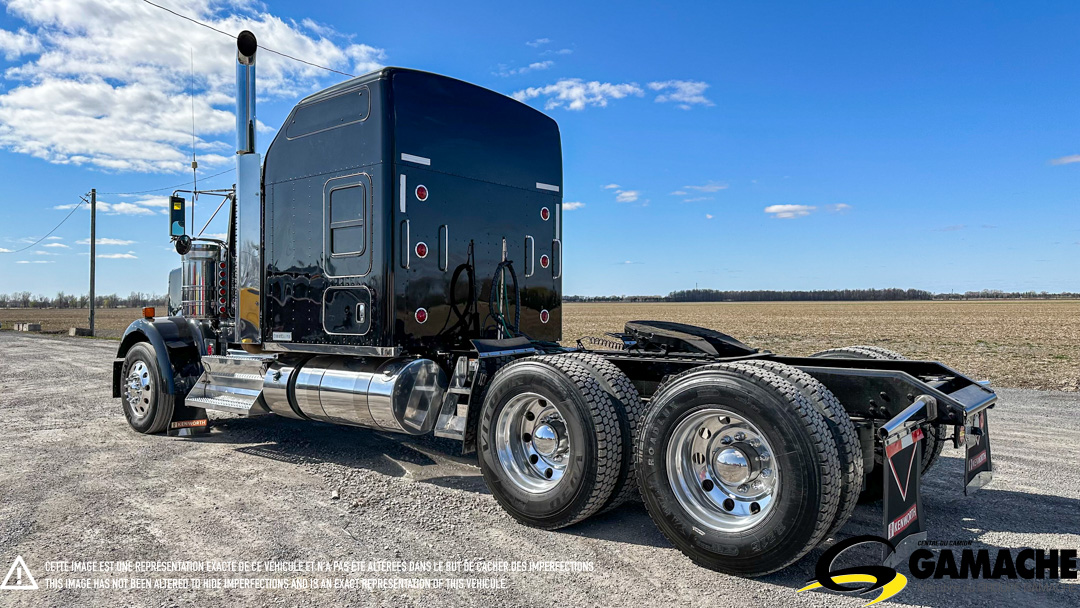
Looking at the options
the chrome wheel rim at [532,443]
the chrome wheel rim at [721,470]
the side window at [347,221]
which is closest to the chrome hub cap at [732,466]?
the chrome wheel rim at [721,470]

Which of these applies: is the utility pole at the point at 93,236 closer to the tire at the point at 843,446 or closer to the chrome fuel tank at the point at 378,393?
the chrome fuel tank at the point at 378,393

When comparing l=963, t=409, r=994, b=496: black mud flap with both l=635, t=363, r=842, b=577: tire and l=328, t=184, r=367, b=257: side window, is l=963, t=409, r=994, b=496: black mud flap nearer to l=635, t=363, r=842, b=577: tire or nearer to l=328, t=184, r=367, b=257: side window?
l=635, t=363, r=842, b=577: tire

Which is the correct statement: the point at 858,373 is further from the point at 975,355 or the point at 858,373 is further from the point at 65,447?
the point at 975,355

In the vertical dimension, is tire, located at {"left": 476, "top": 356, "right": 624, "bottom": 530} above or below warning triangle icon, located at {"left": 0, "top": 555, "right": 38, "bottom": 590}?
above

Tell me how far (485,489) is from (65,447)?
15.0ft

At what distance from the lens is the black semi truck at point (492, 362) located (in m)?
3.46

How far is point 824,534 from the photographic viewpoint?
328cm

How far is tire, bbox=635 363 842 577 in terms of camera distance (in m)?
3.25

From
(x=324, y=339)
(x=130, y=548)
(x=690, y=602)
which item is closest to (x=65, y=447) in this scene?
(x=324, y=339)

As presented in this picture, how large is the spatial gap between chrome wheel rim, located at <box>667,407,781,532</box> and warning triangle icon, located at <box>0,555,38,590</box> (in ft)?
11.1

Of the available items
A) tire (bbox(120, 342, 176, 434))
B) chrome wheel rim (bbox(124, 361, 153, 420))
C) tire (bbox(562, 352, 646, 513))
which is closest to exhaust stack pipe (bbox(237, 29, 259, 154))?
tire (bbox(120, 342, 176, 434))

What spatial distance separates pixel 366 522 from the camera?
439cm

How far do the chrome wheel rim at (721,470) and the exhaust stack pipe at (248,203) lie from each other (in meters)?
4.50

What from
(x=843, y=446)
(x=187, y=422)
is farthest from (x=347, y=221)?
(x=843, y=446)
